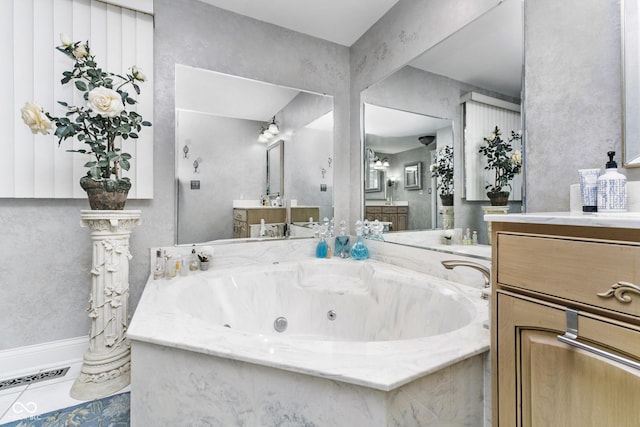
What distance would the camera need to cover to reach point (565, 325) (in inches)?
27.8

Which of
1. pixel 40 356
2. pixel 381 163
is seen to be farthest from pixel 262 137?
pixel 40 356

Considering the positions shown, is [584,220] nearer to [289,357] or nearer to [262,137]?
[289,357]

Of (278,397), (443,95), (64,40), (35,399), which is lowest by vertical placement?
(35,399)

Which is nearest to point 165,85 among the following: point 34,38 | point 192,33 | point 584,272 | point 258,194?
point 192,33

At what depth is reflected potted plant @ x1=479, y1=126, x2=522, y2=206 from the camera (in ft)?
4.51

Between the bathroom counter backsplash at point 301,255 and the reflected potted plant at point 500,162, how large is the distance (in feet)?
1.14

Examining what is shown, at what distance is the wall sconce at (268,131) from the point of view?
2.25 m

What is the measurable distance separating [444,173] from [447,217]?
28 centimetres

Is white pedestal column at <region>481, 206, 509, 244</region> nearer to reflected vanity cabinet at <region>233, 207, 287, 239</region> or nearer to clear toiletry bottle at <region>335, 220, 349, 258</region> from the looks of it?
clear toiletry bottle at <region>335, 220, 349, 258</region>

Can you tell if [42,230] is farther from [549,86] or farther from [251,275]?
[549,86]

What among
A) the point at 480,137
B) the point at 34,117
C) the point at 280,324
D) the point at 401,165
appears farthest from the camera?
the point at 401,165

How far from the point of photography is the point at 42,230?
1.71 meters

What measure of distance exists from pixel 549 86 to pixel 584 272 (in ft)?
3.08

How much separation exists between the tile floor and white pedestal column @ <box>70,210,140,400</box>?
2.3 inches
